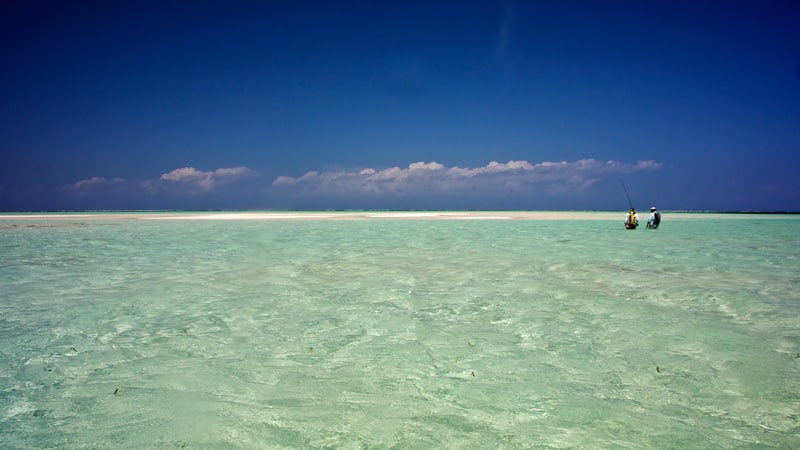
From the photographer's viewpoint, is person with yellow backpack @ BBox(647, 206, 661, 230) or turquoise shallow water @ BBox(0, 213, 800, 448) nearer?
turquoise shallow water @ BBox(0, 213, 800, 448)

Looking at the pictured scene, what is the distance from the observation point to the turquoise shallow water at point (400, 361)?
3.00 m

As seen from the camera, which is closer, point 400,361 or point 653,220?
point 400,361

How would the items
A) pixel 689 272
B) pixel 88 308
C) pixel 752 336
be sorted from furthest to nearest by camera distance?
pixel 689 272, pixel 88 308, pixel 752 336

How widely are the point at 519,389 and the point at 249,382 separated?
89.6 inches

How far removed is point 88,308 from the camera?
6531 mm

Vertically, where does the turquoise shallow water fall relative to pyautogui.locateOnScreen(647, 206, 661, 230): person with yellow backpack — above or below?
below

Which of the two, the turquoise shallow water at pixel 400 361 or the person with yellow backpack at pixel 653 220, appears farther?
the person with yellow backpack at pixel 653 220

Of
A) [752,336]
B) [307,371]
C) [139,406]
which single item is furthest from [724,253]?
[139,406]

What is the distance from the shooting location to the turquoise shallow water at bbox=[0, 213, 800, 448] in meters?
3.00

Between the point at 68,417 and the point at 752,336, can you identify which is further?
the point at 752,336

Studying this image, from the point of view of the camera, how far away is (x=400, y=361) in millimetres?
4402

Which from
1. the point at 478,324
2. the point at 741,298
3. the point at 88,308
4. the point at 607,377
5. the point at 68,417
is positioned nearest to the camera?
the point at 68,417

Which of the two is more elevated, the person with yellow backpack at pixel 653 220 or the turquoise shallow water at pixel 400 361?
the person with yellow backpack at pixel 653 220

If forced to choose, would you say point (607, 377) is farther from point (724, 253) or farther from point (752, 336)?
point (724, 253)
